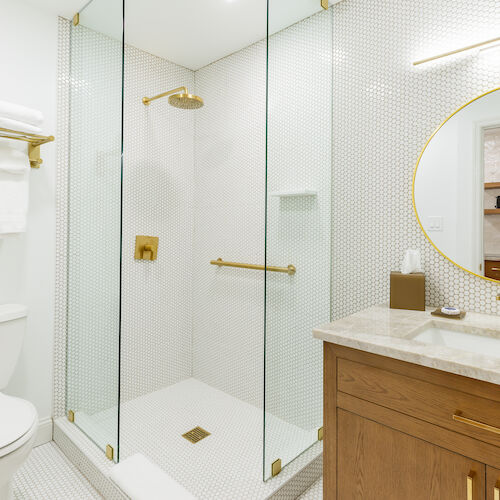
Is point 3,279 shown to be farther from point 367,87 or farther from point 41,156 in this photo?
point 367,87

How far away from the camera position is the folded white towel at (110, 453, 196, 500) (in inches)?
59.0

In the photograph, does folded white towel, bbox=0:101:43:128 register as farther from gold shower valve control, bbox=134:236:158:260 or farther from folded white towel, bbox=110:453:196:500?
folded white towel, bbox=110:453:196:500

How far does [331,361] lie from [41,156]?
1.84 metres

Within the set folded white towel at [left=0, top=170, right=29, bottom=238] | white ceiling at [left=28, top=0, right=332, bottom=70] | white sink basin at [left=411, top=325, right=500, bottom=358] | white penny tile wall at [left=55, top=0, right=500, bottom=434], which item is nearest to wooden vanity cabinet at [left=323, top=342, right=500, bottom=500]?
white sink basin at [left=411, top=325, right=500, bottom=358]

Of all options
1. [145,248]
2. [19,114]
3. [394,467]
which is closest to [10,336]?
[145,248]

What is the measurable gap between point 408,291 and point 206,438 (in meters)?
1.37

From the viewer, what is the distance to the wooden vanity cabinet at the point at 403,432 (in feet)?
3.05

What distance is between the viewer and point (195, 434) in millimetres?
2047

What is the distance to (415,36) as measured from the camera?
159cm

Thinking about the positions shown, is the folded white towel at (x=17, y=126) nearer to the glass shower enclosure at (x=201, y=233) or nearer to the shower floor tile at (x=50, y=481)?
the glass shower enclosure at (x=201, y=233)

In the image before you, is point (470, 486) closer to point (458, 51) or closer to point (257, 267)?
point (257, 267)

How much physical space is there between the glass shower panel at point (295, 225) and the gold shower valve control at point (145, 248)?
1.11 metres

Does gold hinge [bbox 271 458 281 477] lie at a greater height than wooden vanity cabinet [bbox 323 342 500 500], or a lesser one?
lesser

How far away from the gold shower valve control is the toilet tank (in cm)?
75
